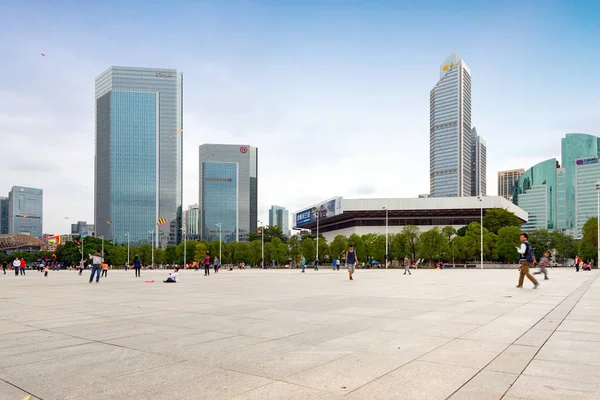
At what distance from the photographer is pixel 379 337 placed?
678 cm

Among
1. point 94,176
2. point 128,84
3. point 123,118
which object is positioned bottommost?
point 94,176

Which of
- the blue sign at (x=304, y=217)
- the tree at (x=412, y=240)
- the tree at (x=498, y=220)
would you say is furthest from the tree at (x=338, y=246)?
the blue sign at (x=304, y=217)

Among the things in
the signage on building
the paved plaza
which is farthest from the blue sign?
the paved plaza

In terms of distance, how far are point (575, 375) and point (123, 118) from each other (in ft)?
616

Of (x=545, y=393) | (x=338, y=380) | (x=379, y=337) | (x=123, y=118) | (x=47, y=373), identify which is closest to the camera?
(x=545, y=393)

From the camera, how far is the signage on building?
112 m

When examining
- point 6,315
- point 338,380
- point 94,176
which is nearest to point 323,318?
point 338,380

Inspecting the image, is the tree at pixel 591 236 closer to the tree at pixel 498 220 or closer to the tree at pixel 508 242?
the tree at pixel 498 220

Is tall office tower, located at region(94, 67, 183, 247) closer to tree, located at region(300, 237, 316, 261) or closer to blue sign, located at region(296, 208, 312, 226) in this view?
blue sign, located at region(296, 208, 312, 226)

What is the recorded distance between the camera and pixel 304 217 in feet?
455

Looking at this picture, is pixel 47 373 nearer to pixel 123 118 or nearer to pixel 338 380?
pixel 338 380

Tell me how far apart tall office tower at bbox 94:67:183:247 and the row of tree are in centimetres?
4621

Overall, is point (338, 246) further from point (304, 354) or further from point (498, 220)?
point (304, 354)

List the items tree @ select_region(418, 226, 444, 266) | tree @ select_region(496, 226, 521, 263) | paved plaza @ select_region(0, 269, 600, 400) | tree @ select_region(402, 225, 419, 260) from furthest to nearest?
tree @ select_region(402, 225, 419, 260)
tree @ select_region(496, 226, 521, 263)
tree @ select_region(418, 226, 444, 266)
paved plaza @ select_region(0, 269, 600, 400)
